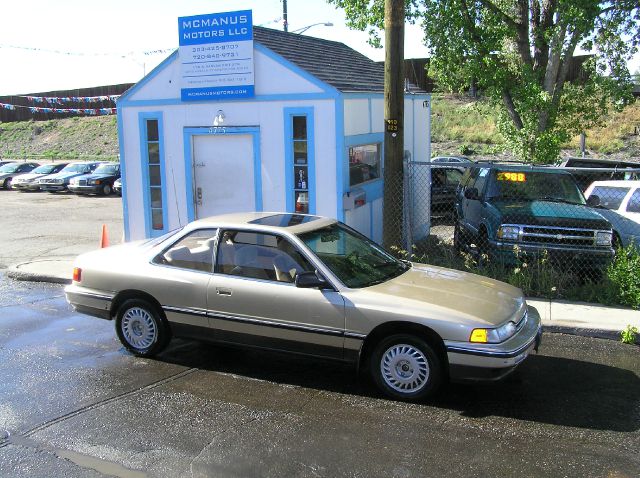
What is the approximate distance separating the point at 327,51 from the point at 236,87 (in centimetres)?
281

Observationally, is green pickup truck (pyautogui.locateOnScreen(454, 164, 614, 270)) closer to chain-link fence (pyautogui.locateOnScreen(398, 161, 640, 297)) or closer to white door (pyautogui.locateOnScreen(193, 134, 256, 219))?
chain-link fence (pyautogui.locateOnScreen(398, 161, 640, 297))

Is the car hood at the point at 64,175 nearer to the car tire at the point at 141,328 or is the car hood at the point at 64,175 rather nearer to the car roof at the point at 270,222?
the car tire at the point at 141,328

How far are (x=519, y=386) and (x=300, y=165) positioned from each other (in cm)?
541

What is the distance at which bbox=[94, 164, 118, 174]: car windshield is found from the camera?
27.1m

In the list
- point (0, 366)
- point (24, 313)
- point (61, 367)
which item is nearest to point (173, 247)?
point (61, 367)

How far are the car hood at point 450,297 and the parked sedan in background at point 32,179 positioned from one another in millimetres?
25694

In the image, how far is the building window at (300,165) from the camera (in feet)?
33.4

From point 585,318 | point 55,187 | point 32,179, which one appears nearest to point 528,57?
point 585,318

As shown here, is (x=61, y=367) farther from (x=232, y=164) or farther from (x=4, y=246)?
(x=4, y=246)

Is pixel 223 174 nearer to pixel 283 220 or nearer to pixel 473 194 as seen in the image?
pixel 473 194

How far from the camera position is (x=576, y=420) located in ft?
17.0

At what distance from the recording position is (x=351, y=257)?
632 centimetres

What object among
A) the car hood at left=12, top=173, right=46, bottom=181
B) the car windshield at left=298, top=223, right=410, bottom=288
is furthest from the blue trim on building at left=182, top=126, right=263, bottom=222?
the car hood at left=12, top=173, right=46, bottom=181

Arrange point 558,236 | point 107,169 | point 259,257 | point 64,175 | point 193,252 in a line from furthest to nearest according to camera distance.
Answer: point 64,175, point 107,169, point 558,236, point 193,252, point 259,257
